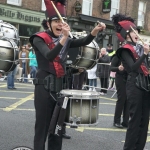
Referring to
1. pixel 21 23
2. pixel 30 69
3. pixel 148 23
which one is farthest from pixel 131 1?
pixel 30 69

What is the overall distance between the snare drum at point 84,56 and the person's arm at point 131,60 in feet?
2.62

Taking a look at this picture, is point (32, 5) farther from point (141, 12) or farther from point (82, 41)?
point (82, 41)

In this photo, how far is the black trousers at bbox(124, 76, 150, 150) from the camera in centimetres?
447

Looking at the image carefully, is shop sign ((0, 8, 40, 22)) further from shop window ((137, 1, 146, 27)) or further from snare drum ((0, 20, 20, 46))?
snare drum ((0, 20, 20, 46))

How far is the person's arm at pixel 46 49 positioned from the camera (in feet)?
10.8

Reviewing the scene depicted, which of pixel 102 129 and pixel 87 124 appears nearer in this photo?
pixel 87 124

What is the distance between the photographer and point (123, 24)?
4914mm

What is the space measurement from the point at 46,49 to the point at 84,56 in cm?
182

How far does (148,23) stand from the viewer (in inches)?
1211

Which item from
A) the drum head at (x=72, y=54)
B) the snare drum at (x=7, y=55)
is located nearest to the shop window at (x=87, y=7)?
the drum head at (x=72, y=54)

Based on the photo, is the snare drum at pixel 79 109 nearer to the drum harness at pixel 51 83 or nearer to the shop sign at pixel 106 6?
the drum harness at pixel 51 83

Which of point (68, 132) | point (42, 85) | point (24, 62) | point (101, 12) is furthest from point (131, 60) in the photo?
point (101, 12)

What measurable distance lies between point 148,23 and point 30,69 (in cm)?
1745

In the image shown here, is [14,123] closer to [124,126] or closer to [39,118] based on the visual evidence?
[124,126]
